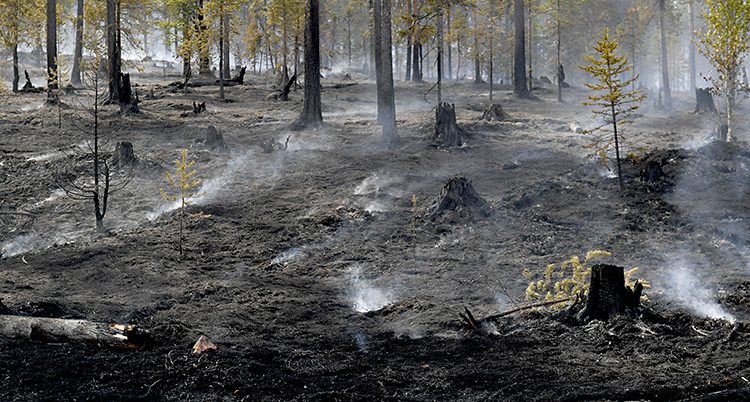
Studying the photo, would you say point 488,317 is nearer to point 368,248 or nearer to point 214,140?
point 368,248

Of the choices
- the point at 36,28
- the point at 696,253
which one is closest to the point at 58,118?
the point at 36,28

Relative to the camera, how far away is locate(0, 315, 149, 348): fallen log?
336 inches

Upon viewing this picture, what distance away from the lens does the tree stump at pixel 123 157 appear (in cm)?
2067

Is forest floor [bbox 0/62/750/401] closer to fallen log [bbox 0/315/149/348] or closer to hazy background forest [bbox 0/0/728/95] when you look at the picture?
fallen log [bbox 0/315/149/348]

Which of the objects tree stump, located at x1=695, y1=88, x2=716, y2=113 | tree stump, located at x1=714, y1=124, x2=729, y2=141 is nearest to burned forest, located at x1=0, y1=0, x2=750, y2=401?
tree stump, located at x1=714, y1=124, x2=729, y2=141

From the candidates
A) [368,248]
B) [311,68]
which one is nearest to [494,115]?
[311,68]

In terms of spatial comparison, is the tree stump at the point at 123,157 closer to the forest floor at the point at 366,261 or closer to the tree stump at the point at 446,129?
the forest floor at the point at 366,261

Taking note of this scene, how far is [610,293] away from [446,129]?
1389 cm

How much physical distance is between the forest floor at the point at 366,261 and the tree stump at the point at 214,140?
0.33 meters

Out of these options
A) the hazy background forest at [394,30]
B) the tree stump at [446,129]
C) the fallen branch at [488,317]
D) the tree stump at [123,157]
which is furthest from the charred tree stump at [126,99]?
the fallen branch at [488,317]

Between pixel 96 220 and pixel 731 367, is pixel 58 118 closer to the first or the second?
pixel 96 220

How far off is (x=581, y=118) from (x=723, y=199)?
12934 millimetres

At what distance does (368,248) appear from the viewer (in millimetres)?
15562

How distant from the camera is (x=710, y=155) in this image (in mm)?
20719
